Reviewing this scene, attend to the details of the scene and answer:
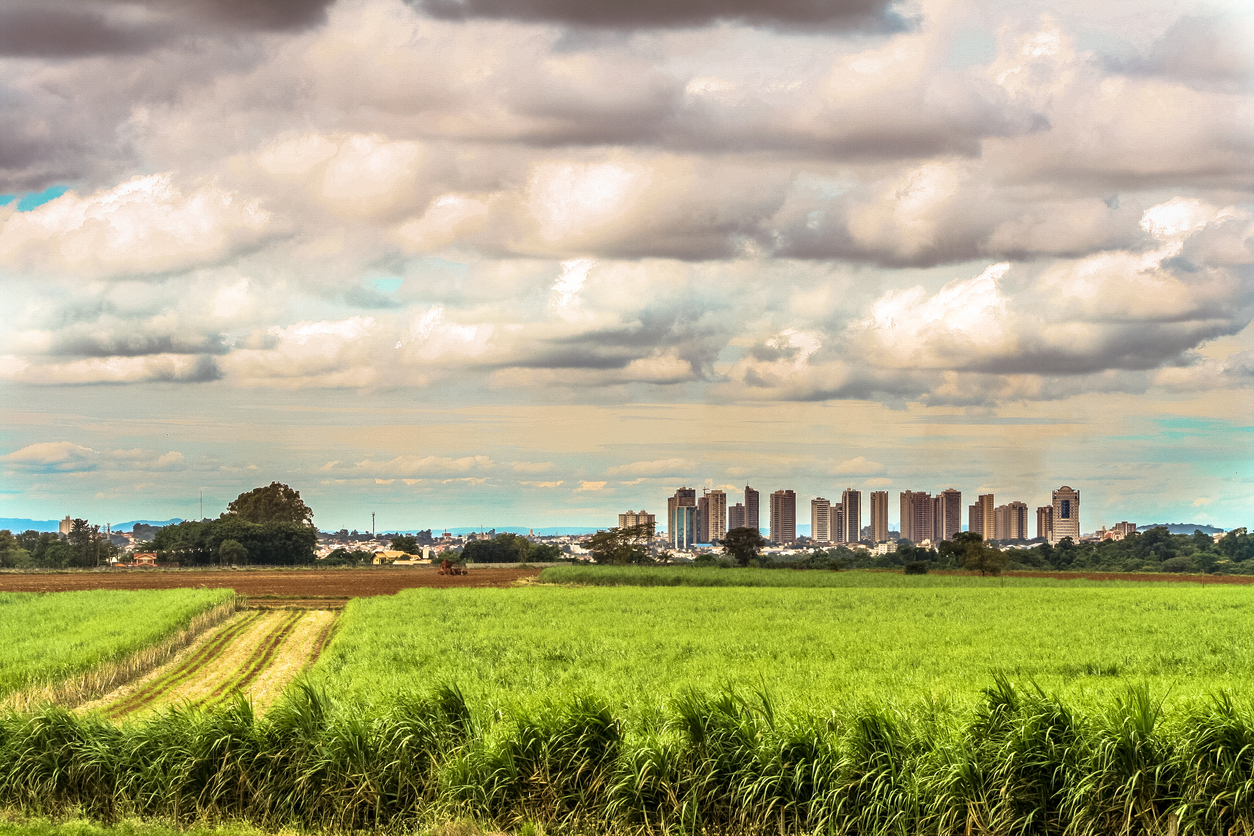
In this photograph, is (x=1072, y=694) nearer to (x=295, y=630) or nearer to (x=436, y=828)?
(x=436, y=828)

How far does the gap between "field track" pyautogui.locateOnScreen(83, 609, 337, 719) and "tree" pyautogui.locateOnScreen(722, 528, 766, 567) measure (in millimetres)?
90420

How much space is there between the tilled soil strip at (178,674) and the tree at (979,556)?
84107mm

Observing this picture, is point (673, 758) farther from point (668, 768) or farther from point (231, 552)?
point (231, 552)

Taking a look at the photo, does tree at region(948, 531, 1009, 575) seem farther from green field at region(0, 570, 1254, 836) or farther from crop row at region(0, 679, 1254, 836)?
crop row at region(0, 679, 1254, 836)

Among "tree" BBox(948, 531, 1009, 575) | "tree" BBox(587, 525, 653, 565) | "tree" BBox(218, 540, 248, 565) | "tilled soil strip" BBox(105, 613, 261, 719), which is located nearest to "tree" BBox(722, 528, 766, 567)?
"tree" BBox(587, 525, 653, 565)

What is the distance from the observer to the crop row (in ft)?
49.8

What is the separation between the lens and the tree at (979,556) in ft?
380

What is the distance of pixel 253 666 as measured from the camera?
1631 inches

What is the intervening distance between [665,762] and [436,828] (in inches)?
152

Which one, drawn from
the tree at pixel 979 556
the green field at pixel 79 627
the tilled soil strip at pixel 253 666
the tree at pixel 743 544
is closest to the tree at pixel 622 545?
the tree at pixel 743 544

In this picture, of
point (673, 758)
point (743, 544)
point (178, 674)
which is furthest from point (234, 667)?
point (743, 544)

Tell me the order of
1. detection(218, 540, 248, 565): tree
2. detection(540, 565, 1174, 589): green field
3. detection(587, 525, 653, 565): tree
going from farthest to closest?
detection(218, 540, 248, 565): tree < detection(587, 525, 653, 565): tree < detection(540, 565, 1174, 589): green field

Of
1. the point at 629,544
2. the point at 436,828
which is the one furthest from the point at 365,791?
the point at 629,544

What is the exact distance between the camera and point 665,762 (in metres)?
16.2
